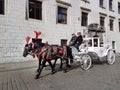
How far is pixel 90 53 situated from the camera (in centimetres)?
1287

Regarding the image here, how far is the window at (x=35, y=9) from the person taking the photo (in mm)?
14876

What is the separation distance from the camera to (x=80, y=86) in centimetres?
742

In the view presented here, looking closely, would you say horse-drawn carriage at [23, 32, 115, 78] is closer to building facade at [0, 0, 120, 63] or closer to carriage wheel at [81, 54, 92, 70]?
carriage wheel at [81, 54, 92, 70]

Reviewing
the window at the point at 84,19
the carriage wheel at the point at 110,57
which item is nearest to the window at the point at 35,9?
the window at the point at 84,19

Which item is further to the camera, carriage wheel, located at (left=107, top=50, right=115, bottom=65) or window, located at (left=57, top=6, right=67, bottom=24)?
window, located at (left=57, top=6, right=67, bottom=24)

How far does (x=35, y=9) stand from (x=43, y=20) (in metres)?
1.10

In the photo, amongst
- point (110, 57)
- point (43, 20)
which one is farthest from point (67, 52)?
point (43, 20)

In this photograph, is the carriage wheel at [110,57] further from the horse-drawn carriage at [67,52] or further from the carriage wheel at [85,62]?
the carriage wheel at [85,62]

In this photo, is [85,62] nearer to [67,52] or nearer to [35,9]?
[67,52]

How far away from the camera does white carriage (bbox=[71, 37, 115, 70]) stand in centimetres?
1147

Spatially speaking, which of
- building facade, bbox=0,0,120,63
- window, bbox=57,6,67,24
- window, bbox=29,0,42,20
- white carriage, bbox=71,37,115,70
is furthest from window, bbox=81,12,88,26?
white carriage, bbox=71,37,115,70

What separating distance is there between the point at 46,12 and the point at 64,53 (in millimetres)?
6345

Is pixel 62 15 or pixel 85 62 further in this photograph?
pixel 62 15

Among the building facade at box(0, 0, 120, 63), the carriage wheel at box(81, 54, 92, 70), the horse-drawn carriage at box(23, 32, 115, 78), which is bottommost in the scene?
the carriage wheel at box(81, 54, 92, 70)
